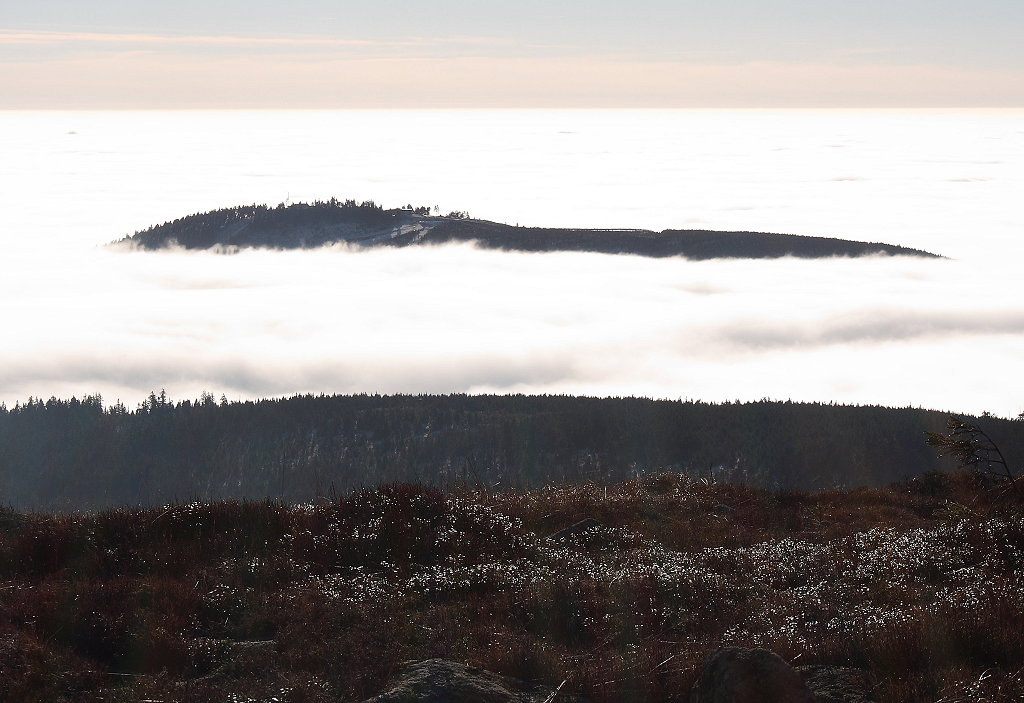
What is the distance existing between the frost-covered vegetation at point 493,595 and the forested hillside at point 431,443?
208 feet

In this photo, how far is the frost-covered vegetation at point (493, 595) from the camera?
891 centimetres

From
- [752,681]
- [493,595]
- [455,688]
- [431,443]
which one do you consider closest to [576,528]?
[493,595]

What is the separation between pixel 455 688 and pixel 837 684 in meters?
3.58

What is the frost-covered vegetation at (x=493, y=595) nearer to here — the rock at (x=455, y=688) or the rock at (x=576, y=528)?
the rock at (x=576, y=528)

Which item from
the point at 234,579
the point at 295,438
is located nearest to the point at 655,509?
the point at 234,579

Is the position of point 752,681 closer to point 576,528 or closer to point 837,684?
point 837,684

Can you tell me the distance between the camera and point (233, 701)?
8609 mm

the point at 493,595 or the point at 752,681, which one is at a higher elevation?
the point at 752,681

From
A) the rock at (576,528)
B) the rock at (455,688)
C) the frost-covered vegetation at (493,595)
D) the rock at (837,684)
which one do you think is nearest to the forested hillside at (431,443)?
the rock at (576,528)

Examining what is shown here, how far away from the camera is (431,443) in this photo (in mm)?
130000

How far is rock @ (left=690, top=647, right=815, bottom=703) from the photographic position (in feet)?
24.2

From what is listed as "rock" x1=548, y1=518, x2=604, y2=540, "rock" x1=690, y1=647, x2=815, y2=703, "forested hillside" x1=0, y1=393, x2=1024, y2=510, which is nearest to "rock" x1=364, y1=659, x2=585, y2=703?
"rock" x1=690, y1=647, x2=815, y2=703

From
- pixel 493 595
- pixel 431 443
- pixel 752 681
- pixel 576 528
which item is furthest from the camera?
pixel 431 443

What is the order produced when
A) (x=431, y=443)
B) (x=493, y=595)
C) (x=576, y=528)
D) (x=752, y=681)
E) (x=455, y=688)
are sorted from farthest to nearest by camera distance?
1. (x=431, y=443)
2. (x=576, y=528)
3. (x=493, y=595)
4. (x=455, y=688)
5. (x=752, y=681)
